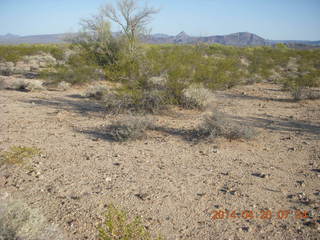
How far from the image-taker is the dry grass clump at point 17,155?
439 centimetres

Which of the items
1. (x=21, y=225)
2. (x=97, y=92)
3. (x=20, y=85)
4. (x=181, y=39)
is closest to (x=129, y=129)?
(x=21, y=225)

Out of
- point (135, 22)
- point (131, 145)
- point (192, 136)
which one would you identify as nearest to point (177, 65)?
point (192, 136)

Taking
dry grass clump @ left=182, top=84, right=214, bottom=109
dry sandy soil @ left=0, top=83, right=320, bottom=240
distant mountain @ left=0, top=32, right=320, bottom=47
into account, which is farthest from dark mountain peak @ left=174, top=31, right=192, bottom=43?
dry sandy soil @ left=0, top=83, right=320, bottom=240

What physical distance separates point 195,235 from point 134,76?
598cm

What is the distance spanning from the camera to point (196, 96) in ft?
27.4

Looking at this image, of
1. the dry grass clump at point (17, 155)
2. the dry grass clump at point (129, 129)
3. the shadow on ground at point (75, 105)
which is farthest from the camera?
the shadow on ground at point (75, 105)

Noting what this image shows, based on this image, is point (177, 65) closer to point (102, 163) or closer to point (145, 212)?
point (102, 163)

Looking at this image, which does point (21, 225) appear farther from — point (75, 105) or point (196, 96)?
point (75, 105)

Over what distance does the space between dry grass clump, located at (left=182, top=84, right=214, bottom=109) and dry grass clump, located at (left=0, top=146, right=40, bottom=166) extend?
15.9 ft

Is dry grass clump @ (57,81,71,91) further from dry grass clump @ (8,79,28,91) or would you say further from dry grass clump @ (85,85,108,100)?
dry grass clump @ (85,85,108,100)

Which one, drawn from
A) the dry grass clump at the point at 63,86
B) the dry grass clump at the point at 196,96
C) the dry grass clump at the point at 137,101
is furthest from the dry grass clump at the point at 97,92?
the dry grass clump at the point at 196,96

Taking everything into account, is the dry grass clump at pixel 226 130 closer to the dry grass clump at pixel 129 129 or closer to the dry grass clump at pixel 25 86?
the dry grass clump at pixel 129 129

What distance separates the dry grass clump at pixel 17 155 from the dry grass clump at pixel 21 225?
6.16 ft

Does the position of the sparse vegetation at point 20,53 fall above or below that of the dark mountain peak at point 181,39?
below
